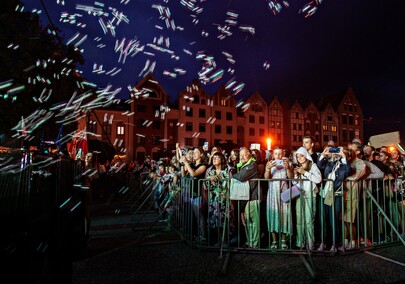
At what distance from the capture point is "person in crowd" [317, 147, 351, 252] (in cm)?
497

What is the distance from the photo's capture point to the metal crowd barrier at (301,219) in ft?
16.2

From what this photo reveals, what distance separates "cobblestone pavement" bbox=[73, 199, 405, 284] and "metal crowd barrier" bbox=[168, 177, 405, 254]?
23cm

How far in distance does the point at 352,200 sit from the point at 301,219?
1335 mm

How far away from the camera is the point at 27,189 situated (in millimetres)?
2141

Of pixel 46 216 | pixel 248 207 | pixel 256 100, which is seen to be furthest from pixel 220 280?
pixel 256 100

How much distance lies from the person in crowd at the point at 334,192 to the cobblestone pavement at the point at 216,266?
437mm

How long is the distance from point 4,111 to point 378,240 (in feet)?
41.4

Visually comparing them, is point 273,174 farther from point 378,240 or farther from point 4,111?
point 4,111

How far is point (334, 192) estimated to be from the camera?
506 centimetres

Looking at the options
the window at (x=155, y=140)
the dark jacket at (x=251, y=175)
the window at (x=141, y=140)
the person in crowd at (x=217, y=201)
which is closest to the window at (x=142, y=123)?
the window at (x=141, y=140)

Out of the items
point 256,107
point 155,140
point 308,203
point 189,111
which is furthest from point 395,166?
point 256,107

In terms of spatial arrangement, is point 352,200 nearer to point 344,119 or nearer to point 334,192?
point 334,192

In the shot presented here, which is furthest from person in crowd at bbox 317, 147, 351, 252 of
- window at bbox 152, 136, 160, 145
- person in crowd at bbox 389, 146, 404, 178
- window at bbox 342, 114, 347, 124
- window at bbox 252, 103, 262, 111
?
window at bbox 342, 114, 347, 124

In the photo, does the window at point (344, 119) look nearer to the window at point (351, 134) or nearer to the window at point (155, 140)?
the window at point (351, 134)
